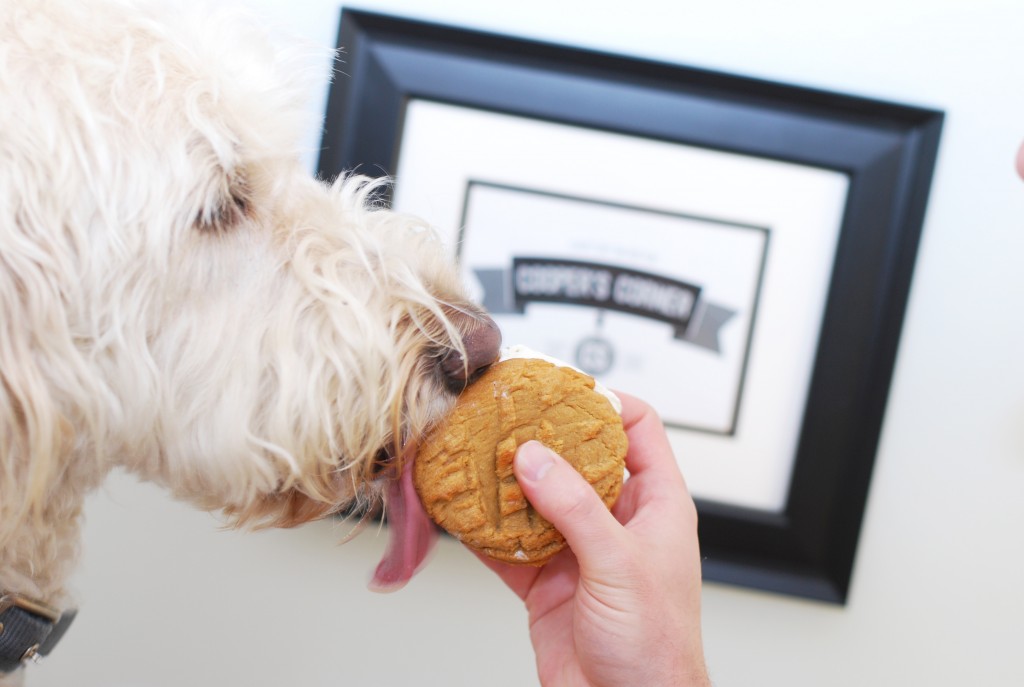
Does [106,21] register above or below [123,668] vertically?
above

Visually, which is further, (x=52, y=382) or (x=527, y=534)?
(x=527, y=534)

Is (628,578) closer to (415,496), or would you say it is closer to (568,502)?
(568,502)

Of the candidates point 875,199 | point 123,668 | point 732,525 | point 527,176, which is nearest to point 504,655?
point 732,525

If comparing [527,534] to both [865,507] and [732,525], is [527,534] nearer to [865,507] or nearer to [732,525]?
[732,525]

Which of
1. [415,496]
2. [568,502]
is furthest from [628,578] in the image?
[415,496]

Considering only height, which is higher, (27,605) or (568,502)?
(568,502)

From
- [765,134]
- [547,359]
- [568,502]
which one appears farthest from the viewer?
[765,134]
